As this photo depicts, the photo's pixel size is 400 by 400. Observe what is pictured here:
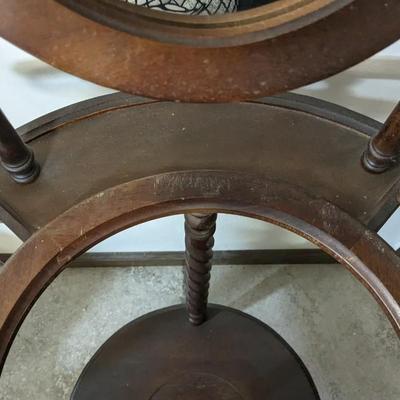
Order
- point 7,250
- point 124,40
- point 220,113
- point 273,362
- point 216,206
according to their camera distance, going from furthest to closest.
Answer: point 7,250 → point 273,362 → point 220,113 → point 216,206 → point 124,40

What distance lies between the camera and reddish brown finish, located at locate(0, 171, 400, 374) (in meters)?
0.68

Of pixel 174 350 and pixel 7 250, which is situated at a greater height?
pixel 7 250

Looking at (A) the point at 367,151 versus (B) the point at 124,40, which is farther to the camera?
(A) the point at 367,151

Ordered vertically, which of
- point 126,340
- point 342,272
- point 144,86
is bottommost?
point 144,86

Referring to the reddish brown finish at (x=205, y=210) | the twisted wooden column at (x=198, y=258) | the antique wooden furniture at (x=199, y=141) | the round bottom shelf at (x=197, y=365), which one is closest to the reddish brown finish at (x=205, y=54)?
the antique wooden furniture at (x=199, y=141)

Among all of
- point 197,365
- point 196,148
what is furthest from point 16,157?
point 197,365

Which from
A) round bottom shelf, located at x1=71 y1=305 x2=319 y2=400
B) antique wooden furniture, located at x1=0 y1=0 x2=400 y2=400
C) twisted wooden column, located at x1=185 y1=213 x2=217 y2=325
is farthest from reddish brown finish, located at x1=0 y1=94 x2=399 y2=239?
round bottom shelf, located at x1=71 y1=305 x2=319 y2=400

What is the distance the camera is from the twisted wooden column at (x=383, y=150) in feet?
2.47

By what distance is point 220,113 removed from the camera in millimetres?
840

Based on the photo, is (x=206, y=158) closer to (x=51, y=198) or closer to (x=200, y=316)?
(x=51, y=198)

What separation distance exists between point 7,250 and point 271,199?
94 cm

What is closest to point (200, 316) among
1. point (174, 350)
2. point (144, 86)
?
point (174, 350)

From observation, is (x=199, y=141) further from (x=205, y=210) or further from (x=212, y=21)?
(x=212, y=21)

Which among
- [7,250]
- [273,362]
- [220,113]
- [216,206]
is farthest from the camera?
[7,250]
